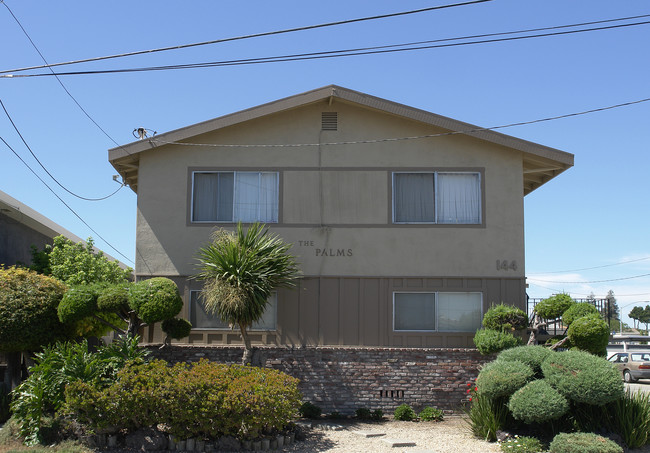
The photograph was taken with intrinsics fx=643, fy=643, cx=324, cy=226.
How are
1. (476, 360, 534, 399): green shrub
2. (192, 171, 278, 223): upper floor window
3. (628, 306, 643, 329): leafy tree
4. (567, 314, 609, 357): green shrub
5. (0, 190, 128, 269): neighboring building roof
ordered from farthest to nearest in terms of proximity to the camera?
(628, 306, 643, 329): leafy tree → (0, 190, 128, 269): neighboring building roof → (192, 171, 278, 223): upper floor window → (567, 314, 609, 357): green shrub → (476, 360, 534, 399): green shrub

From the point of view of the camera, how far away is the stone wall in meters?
14.1

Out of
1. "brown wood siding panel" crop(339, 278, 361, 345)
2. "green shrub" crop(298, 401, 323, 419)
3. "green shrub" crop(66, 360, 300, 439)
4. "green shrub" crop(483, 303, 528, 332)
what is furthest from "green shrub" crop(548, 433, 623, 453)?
"brown wood siding panel" crop(339, 278, 361, 345)

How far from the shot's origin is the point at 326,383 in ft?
46.5

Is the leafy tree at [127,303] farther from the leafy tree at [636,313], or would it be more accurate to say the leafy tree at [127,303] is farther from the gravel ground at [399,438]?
the leafy tree at [636,313]

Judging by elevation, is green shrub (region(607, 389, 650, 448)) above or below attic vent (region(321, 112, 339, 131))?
below

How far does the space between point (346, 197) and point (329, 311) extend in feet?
9.02

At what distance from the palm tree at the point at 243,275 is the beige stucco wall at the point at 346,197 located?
4.98 ft

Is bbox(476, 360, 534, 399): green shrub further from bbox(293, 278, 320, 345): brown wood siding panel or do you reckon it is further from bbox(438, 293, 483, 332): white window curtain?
bbox(293, 278, 320, 345): brown wood siding panel

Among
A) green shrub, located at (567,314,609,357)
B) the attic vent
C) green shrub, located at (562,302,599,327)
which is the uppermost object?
the attic vent

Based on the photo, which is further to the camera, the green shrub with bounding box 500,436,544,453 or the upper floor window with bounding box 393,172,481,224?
the upper floor window with bounding box 393,172,481,224

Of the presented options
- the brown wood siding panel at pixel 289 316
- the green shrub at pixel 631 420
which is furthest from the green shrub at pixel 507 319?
the brown wood siding panel at pixel 289 316

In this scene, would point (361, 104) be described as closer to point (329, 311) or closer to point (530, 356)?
point (329, 311)

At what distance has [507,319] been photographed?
45.5ft

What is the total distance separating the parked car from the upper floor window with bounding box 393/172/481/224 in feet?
50.2
